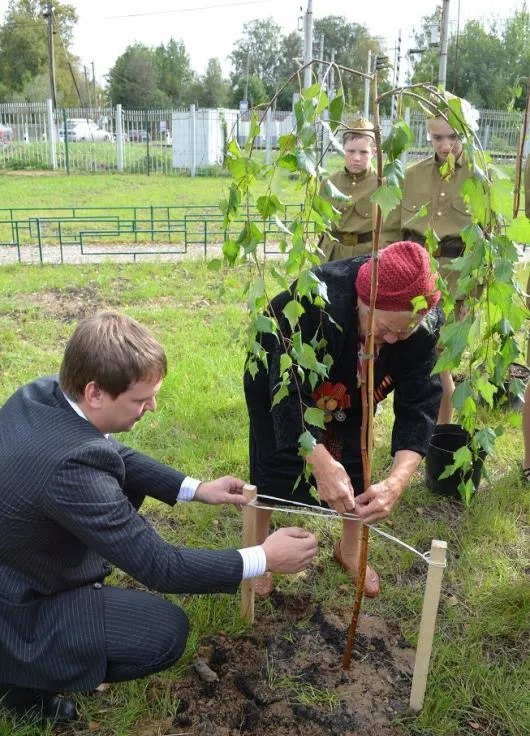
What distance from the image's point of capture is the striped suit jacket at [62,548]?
1.61 meters

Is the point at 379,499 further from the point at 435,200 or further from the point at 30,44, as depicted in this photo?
the point at 30,44

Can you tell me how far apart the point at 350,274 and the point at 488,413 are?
83.8 inches

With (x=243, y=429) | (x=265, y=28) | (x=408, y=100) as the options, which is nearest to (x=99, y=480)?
(x=408, y=100)

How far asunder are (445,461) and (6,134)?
73.5ft

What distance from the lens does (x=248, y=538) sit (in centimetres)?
212

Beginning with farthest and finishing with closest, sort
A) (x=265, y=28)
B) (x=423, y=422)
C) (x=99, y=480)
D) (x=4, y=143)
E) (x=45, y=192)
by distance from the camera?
(x=265, y=28), (x=4, y=143), (x=45, y=192), (x=423, y=422), (x=99, y=480)

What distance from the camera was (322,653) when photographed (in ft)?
7.07

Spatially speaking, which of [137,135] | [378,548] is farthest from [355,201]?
[137,135]

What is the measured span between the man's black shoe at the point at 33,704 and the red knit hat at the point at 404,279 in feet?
4.76

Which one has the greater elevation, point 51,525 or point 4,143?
point 4,143

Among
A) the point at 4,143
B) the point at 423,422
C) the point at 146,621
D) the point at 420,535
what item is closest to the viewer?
the point at 146,621

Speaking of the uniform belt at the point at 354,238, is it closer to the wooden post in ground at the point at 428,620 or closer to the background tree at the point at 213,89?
the wooden post in ground at the point at 428,620

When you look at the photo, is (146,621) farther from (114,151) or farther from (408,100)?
(114,151)

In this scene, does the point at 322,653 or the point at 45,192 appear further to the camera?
the point at 45,192
